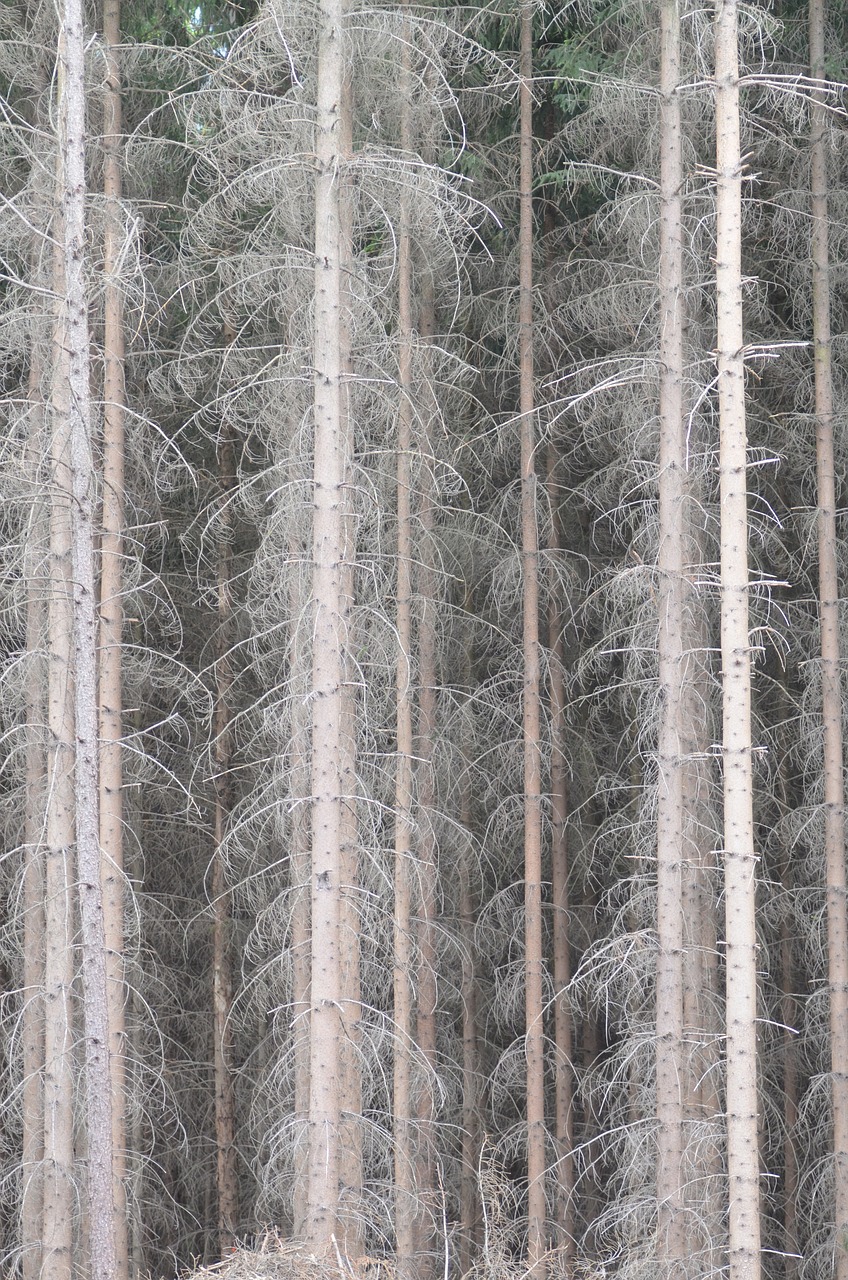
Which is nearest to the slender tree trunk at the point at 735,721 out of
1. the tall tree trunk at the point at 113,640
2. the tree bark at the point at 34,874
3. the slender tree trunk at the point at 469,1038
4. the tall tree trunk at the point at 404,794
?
the tall tree trunk at the point at 404,794

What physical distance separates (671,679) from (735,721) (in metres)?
1.58

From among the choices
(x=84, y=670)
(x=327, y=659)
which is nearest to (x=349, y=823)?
(x=327, y=659)

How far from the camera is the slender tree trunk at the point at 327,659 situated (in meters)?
9.13

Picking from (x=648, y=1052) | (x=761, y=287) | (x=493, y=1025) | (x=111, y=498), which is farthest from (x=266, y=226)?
(x=493, y=1025)

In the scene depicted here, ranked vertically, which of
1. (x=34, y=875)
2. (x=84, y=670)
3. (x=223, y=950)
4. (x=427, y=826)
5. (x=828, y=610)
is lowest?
(x=223, y=950)

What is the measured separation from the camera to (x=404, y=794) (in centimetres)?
1217

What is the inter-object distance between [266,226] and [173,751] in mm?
6794

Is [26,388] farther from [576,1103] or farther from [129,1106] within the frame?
[576,1103]

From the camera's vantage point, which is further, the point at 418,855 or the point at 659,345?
the point at 418,855

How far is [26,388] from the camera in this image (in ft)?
41.8

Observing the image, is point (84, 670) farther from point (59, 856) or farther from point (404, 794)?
point (404, 794)

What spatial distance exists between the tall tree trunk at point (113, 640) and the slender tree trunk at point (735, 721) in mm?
4715

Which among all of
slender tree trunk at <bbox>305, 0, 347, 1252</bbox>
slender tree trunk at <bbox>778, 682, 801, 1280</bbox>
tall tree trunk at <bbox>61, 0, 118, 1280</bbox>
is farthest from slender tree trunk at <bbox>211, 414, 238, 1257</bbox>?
tall tree trunk at <bbox>61, 0, 118, 1280</bbox>

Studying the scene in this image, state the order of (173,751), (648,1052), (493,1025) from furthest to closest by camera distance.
A: (493,1025)
(173,751)
(648,1052)
